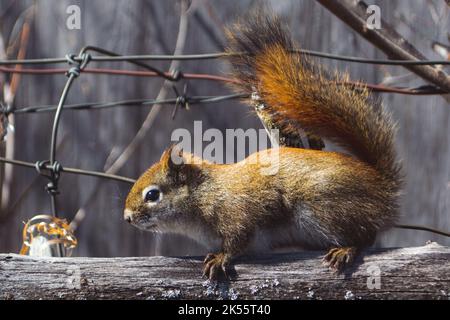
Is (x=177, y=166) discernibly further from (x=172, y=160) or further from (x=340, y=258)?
(x=340, y=258)

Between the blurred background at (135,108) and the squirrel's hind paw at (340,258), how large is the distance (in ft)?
3.52

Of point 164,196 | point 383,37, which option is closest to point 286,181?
point 164,196

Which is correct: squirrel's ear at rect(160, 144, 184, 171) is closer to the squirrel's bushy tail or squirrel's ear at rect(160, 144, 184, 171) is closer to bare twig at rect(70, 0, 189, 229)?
the squirrel's bushy tail

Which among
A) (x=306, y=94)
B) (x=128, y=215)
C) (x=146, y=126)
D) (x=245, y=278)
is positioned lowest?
(x=245, y=278)

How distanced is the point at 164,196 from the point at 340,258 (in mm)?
308

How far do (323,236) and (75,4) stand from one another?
1.51 meters

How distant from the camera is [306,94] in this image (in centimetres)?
117

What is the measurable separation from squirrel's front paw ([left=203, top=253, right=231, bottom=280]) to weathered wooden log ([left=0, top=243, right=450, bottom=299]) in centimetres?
1

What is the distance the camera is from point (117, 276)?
3.77 ft
